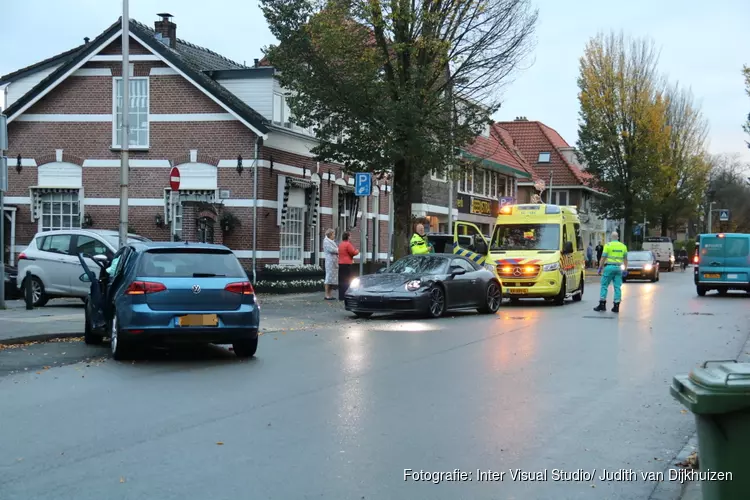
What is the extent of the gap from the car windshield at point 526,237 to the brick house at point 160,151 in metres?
6.65

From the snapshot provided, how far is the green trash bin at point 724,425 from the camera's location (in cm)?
401

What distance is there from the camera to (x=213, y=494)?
215 inches

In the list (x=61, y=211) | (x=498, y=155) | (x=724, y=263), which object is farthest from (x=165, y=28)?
(x=498, y=155)

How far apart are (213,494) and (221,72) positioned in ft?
81.8

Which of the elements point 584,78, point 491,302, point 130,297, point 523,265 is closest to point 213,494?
point 130,297

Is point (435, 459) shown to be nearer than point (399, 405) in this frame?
Yes

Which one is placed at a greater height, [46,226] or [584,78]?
[584,78]

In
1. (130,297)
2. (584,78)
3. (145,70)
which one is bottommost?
(130,297)

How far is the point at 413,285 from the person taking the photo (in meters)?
18.0

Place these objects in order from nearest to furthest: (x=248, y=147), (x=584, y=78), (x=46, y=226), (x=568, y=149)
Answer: (x=248, y=147) → (x=46, y=226) → (x=584, y=78) → (x=568, y=149)

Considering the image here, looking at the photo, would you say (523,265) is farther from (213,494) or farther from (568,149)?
(568,149)

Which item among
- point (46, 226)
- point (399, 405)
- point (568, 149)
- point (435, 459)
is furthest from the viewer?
point (568, 149)

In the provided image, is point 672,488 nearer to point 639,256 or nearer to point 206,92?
point 206,92

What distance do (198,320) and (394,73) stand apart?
15892 millimetres
